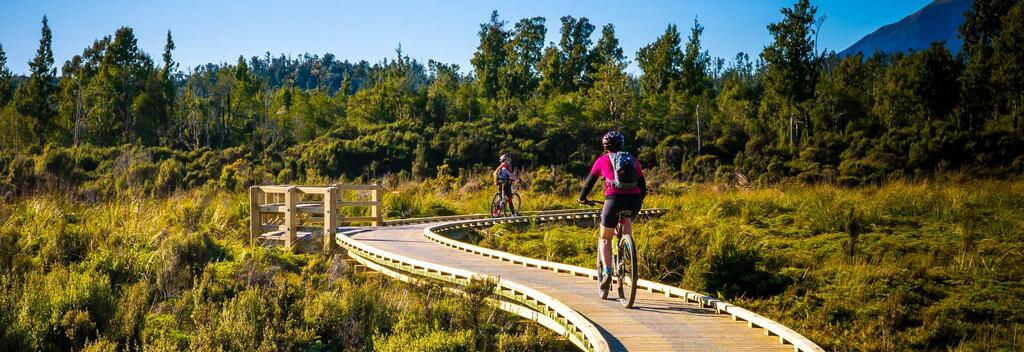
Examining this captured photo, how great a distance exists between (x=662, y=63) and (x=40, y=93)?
4957 cm

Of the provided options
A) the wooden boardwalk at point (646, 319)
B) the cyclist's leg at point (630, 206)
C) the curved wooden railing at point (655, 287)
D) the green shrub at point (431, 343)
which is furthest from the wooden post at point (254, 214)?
the cyclist's leg at point (630, 206)

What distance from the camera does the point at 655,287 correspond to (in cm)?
944

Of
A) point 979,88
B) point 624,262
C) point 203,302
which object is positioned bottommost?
point 203,302

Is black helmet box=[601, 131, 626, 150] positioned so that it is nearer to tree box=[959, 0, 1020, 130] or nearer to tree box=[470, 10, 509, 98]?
tree box=[959, 0, 1020, 130]

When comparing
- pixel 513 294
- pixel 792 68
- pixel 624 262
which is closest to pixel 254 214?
pixel 513 294

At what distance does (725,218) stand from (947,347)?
1031cm

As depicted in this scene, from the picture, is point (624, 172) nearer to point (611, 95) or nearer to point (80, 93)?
point (611, 95)

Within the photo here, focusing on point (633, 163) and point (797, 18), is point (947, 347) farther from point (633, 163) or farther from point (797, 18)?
point (797, 18)

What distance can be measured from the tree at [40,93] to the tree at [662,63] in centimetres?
4743

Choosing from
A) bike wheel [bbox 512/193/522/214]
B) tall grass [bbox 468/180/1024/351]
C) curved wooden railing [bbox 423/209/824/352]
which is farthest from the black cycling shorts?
bike wheel [bbox 512/193/522/214]

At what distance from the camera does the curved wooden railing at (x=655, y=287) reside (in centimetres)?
688

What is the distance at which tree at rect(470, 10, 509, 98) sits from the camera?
235 ft

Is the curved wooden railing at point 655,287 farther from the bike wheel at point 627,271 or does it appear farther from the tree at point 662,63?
the tree at point 662,63

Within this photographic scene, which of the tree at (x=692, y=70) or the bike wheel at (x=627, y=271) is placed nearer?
the bike wheel at (x=627, y=271)
